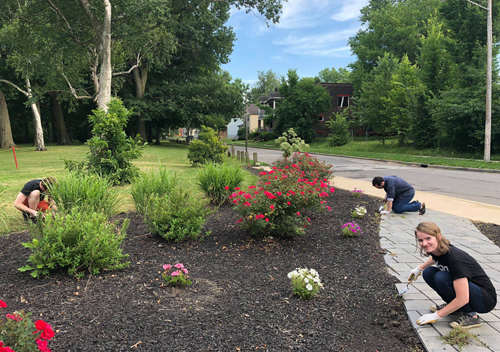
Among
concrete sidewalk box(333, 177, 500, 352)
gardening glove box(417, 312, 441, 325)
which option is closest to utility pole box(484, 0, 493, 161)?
Result: concrete sidewalk box(333, 177, 500, 352)

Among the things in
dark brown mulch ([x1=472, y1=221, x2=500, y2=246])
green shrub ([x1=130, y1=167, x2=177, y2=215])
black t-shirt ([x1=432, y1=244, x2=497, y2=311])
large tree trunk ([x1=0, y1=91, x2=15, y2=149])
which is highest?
large tree trunk ([x1=0, y1=91, x2=15, y2=149])

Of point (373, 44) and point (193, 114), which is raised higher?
point (373, 44)

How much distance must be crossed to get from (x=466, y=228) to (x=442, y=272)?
3.76 meters

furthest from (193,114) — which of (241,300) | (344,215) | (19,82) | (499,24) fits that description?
(241,300)

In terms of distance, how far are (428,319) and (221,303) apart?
1.79 metres

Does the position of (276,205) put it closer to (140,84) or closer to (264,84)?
(140,84)

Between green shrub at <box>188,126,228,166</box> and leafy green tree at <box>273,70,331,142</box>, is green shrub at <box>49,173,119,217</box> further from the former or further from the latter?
leafy green tree at <box>273,70,331,142</box>

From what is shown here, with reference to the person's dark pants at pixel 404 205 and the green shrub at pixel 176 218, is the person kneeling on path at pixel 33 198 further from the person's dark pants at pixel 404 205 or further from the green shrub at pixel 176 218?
the person's dark pants at pixel 404 205

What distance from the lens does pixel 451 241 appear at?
5.38 meters

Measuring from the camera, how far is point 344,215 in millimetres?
6840

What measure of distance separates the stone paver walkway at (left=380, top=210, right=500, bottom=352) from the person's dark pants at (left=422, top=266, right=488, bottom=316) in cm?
14

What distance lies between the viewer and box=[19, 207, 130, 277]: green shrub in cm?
353

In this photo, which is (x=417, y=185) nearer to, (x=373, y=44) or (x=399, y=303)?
(x=399, y=303)

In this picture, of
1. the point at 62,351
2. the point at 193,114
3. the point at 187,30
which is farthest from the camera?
the point at 193,114
